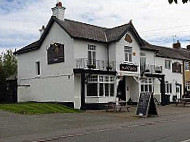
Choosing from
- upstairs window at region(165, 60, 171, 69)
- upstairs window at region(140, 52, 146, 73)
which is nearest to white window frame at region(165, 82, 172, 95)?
upstairs window at region(165, 60, 171, 69)

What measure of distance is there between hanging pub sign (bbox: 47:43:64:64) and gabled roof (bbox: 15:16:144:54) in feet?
5.67

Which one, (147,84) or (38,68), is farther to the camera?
(147,84)

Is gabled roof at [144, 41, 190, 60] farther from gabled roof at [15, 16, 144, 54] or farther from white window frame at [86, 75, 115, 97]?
white window frame at [86, 75, 115, 97]

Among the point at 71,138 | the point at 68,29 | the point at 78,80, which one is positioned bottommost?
the point at 71,138

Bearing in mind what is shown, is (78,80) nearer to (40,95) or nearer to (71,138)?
(40,95)

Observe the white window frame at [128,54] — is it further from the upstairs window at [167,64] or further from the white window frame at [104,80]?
the upstairs window at [167,64]

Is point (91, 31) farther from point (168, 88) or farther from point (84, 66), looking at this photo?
point (168, 88)

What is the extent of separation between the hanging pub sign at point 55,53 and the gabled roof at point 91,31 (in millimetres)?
1727

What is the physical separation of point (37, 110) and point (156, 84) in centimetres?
1849

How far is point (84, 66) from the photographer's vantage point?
2897 cm

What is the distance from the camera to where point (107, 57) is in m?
31.5

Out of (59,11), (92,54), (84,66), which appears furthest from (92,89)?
(59,11)

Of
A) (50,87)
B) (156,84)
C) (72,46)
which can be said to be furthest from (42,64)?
(156,84)

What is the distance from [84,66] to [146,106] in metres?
8.84
